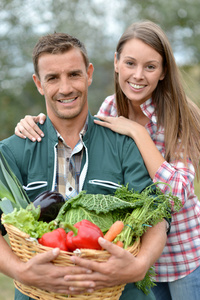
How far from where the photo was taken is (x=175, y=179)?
3.17 metres

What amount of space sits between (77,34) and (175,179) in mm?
12461

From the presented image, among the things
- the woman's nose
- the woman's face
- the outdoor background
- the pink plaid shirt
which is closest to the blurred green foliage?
the outdoor background

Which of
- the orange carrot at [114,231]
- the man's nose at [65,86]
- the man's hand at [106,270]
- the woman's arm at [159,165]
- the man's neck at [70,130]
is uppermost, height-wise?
the man's nose at [65,86]

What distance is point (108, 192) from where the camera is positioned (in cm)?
299

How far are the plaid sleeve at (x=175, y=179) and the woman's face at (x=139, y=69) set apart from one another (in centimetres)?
77

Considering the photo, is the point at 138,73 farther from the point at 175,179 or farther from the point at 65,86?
the point at 175,179

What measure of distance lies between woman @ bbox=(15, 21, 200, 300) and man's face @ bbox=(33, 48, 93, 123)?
32cm

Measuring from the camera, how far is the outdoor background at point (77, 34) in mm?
14742

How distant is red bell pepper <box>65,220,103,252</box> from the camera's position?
7.45 feet

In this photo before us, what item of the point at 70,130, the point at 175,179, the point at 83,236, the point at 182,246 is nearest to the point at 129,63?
the point at 70,130

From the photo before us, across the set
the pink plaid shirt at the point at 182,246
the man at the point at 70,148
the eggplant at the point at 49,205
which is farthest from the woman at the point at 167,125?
the eggplant at the point at 49,205

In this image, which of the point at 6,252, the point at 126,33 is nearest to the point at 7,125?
the point at 126,33

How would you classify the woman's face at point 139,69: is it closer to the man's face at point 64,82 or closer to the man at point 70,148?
the man at point 70,148

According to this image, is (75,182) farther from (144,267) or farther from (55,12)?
(55,12)
